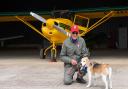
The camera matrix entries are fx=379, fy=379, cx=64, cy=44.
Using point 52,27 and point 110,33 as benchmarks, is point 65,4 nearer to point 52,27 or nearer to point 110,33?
point 110,33

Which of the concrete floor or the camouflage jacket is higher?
the camouflage jacket

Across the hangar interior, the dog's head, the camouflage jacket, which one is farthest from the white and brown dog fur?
the hangar interior

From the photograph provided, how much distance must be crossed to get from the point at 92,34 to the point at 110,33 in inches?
58.1

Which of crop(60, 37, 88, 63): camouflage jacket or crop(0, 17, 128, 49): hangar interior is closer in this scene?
crop(60, 37, 88, 63): camouflage jacket

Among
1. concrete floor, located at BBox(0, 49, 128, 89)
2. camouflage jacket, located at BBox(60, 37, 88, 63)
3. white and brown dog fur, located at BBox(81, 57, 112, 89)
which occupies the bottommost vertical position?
concrete floor, located at BBox(0, 49, 128, 89)

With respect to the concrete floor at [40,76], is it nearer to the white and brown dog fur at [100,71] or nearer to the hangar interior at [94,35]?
the white and brown dog fur at [100,71]

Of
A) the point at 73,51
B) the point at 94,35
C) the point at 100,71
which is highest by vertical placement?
the point at 94,35

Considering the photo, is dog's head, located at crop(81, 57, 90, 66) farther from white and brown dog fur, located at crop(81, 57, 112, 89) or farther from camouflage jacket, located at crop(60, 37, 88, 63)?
camouflage jacket, located at crop(60, 37, 88, 63)

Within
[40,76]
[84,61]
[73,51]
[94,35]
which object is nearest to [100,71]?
[84,61]

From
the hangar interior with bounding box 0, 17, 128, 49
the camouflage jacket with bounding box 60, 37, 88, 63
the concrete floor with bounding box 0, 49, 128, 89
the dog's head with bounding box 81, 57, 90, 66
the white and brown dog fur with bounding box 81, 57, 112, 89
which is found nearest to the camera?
the white and brown dog fur with bounding box 81, 57, 112, 89

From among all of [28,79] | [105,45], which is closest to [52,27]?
[28,79]

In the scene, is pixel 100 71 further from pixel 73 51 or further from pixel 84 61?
pixel 73 51

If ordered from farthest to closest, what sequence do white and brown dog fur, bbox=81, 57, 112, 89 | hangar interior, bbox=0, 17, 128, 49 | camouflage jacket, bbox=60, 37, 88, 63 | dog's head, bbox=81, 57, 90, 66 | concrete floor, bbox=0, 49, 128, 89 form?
hangar interior, bbox=0, 17, 128, 49, camouflage jacket, bbox=60, 37, 88, 63, concrete floor, bbox=0, 49, 128, 89, dog's head, bbox=81, 57, 90, 66, white and brown dog fur, bbox=81, 57, 112, 89

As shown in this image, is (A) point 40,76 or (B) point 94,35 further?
(B) point 94,35
